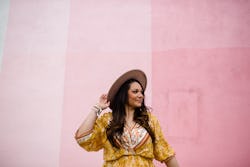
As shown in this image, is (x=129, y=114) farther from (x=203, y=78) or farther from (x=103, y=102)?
(x=203, y=78)

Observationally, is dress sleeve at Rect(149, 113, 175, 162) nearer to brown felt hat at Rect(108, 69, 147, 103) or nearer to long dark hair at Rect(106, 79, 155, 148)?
long dark hair at Rect(106, 79, 155, 148)

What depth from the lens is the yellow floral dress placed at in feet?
5.76

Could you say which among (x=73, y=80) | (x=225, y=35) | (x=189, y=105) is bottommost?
(x=189, y=105)

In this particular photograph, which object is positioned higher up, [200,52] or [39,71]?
[200,52]

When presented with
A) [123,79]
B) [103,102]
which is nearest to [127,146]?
[103,102]

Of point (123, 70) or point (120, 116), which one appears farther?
point (123, 70)

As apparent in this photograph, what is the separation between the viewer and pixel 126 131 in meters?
1.82

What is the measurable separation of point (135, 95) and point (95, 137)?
0.43 meters

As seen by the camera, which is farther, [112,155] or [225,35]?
[225,35]

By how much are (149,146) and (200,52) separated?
198 cm

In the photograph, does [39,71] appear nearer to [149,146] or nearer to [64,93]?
[64,93]

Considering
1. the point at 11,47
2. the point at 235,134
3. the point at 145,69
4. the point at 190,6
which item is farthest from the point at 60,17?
the point at 235,134

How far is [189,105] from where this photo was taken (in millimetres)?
3197

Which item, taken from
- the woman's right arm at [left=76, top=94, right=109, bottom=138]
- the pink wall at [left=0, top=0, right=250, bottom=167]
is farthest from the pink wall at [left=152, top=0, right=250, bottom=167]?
the woman's right arm at [left=76, top=94, right=109, bottom=138]
